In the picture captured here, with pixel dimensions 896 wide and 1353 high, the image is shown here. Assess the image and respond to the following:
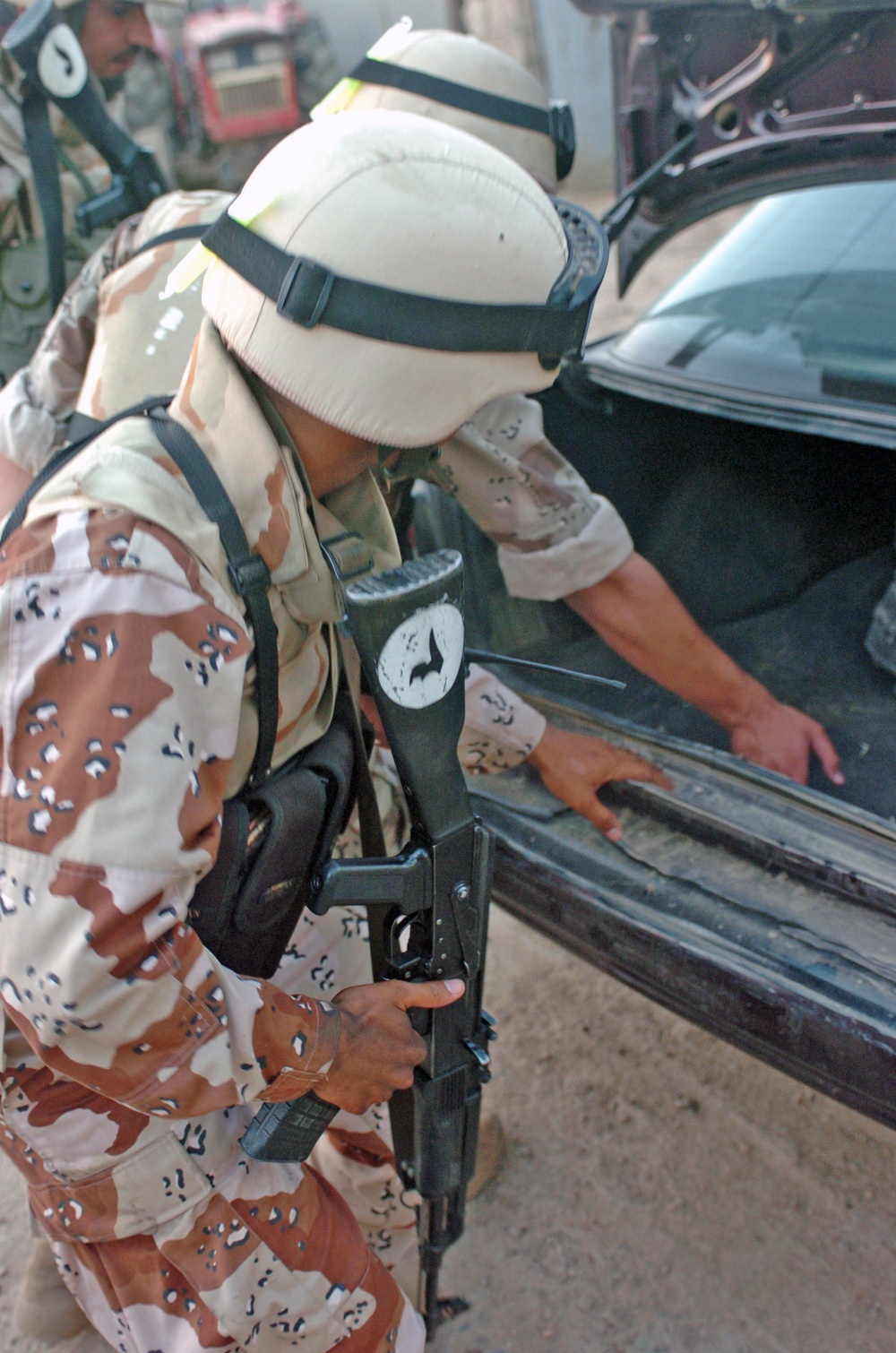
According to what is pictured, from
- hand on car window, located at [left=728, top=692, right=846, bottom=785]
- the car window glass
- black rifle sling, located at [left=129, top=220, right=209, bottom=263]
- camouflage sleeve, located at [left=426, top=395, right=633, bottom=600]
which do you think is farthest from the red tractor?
hand on car window, located at [left=728, top=692, right=846, bottom=785]

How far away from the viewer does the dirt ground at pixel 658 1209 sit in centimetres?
168

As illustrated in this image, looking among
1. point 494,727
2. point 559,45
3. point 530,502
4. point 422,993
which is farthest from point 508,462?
point 559,45

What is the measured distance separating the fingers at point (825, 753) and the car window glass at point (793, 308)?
0.63 meters

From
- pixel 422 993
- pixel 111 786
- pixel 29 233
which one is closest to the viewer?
pixel 111 786

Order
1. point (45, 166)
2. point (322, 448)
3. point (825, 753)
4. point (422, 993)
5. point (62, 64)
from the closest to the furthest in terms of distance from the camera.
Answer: point (322, 448) < point (422, 993) < point (825, 753) < point (62, 64) < point (45, 166)

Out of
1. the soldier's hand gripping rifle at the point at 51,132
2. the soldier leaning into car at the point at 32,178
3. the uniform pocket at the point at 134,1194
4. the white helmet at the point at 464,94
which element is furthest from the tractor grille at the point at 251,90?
the uniform pocket at the point at 134,1194

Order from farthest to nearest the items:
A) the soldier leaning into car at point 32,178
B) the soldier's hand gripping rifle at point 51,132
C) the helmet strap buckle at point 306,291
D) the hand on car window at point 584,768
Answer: the soldier leaning into car at point 32,178, the soldier's hand gripping rifle at point 51,132, the hand on car window at point 584,768, the helmet strap buckle at point 306,291

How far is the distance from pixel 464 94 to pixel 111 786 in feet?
4.85

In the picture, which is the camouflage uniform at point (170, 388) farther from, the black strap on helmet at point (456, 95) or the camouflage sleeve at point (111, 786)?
the camouflage sleeve at point (111, 786)

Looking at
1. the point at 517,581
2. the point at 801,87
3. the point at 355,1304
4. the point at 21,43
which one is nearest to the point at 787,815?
the point at 517,581

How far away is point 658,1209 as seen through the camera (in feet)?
6.08

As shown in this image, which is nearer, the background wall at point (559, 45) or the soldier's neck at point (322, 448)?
the soldier's neck at point (322, 448)

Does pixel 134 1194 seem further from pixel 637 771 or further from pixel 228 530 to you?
pixel 637 771

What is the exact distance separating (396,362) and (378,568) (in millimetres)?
294
